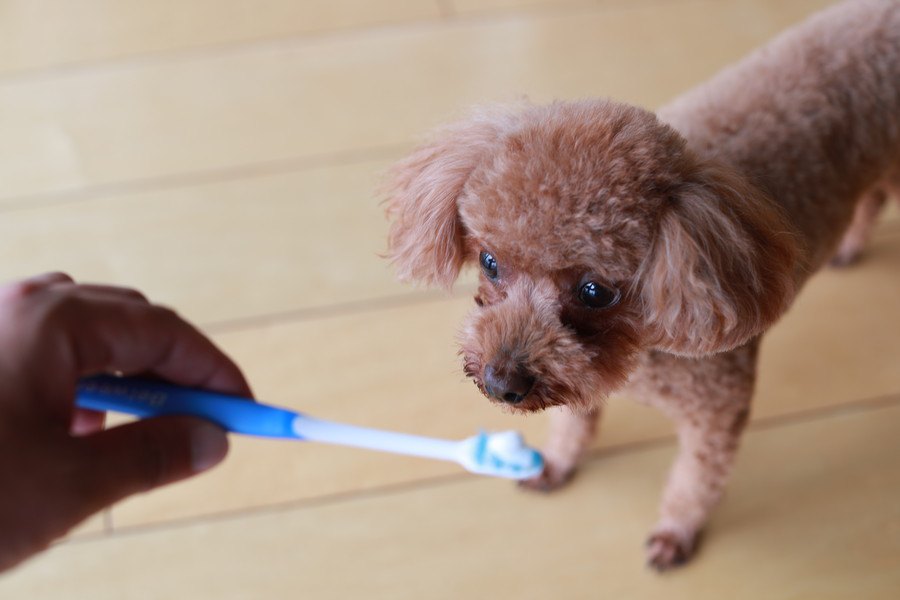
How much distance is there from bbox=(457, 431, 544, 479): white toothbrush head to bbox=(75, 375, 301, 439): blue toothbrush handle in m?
0.20

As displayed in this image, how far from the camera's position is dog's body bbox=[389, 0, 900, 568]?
58 cm

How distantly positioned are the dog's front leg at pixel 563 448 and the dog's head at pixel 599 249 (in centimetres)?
23

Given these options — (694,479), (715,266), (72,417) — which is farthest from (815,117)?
(72,417)

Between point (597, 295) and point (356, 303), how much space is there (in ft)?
1.59

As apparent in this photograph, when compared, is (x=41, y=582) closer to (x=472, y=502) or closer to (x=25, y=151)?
(x=472, y=502)

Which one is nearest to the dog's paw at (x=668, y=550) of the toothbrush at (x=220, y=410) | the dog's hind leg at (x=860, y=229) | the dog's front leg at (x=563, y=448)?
the dog's front leg at (x=563, y=448)

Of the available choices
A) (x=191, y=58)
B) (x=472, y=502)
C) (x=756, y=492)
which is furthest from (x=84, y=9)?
(x=756, y=492)

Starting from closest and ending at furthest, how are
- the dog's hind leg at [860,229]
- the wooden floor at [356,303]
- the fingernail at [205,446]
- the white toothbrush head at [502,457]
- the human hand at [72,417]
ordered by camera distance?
the human hand at [72,417], the fingernail at [205,446], the white toothbrush head at [502,457], the wooden floor at [356,303], the dog's hind leg at [860,229]

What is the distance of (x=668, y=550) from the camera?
0.85 m

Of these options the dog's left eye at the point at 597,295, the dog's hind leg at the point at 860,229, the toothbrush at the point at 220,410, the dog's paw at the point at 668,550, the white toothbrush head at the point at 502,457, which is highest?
the dog's left eye at the point at 597,295

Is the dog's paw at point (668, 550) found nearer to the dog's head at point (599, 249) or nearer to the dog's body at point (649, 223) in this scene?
the dog's body at point (649, 223)

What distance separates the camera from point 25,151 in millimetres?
1170

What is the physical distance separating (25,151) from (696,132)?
97 cm

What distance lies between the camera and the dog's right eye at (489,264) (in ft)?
2.10
